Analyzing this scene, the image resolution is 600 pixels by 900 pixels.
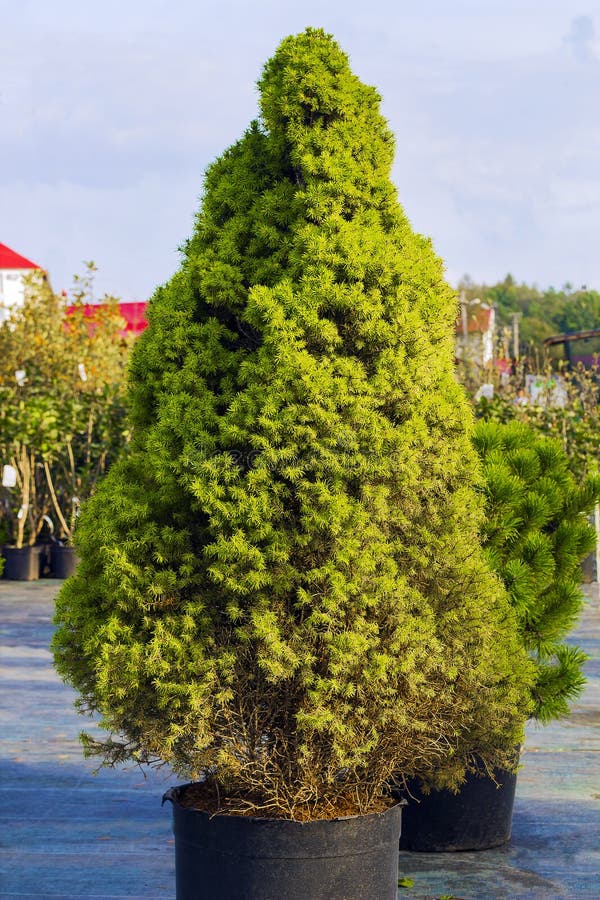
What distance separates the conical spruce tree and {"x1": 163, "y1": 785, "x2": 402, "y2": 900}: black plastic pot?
0.28ft

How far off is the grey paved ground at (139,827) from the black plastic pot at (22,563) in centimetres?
571

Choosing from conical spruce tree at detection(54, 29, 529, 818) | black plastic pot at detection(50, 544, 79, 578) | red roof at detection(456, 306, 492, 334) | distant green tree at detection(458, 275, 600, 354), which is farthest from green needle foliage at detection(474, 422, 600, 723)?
distant green tree at detection(458, 275, 600, 354)

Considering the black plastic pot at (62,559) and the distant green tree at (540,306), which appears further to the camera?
the distant green tree at (540,306)

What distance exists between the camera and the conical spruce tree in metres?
2.55

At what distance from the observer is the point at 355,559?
2.55 m

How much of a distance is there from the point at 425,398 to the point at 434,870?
5.85 feet

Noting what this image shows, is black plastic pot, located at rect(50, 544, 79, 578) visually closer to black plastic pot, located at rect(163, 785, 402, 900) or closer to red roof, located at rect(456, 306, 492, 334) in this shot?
red roof, located at rect(456, 306, 492, 334)

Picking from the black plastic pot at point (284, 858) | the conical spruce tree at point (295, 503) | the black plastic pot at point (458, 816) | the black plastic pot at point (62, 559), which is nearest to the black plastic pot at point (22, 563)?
the black plastic pot at point (62, 559)

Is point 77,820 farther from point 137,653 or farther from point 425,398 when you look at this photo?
point 425,398

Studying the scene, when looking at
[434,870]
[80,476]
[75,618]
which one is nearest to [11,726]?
[434,870]

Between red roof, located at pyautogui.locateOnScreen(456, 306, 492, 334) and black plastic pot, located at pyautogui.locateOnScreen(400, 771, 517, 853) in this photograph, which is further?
red roof, located at pyautogui.locateOnScreen(456, 306, 492, 334)

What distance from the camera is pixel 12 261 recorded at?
39.9 m

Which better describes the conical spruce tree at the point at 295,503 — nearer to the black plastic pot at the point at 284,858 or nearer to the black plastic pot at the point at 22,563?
the black plastic pot at the point at 284,858

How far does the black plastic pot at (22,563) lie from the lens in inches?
458
